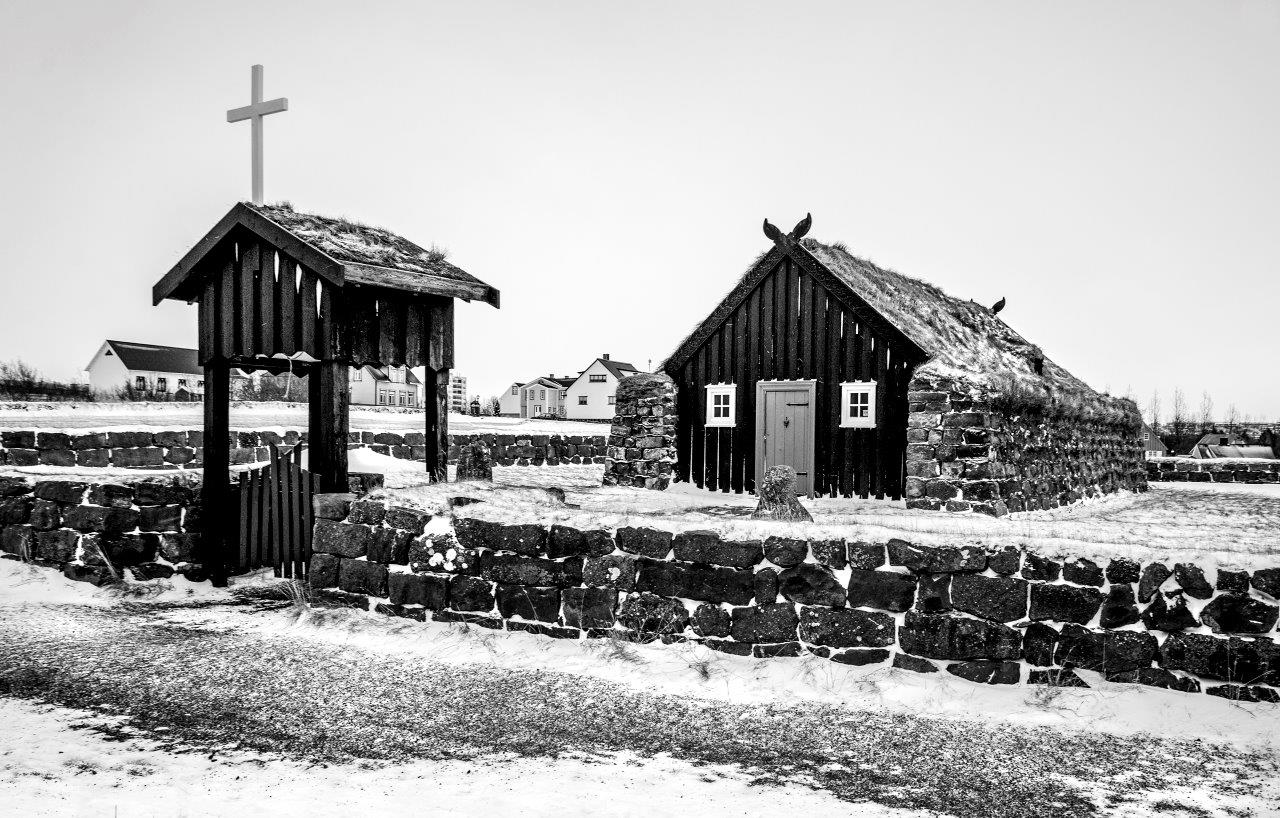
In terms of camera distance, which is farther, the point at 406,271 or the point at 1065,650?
the point at 406,271

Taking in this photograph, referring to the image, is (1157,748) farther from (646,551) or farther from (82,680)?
(82,680)

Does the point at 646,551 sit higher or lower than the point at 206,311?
lower

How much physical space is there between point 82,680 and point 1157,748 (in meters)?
6.90

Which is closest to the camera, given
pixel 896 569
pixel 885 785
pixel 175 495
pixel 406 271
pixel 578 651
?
pixel 885 785

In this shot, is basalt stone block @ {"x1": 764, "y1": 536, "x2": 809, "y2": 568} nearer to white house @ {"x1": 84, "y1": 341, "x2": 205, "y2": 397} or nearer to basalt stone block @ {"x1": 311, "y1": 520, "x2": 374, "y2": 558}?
basalt stone block @ {"x1": 311, "y1": 520, "x2": 374, "y2": 558}

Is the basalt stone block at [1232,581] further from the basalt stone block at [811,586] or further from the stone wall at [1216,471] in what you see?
the stone wall at [1216,471]

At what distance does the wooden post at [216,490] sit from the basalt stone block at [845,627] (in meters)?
6.31

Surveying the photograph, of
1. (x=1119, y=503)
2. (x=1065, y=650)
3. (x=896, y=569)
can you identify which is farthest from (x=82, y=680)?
(x=1119, y=503)

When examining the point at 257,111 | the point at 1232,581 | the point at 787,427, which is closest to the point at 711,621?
the point at 1232,581

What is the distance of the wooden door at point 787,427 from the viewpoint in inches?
685

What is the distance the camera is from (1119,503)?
2138 centimetres

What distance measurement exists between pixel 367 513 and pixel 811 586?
4063mm

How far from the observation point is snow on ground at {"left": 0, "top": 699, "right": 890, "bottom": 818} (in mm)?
A: 4238

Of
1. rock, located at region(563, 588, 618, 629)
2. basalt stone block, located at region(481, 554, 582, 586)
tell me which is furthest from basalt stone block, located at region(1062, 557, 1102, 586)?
basalt stone block, located at region(481, 554, 582, 586)
